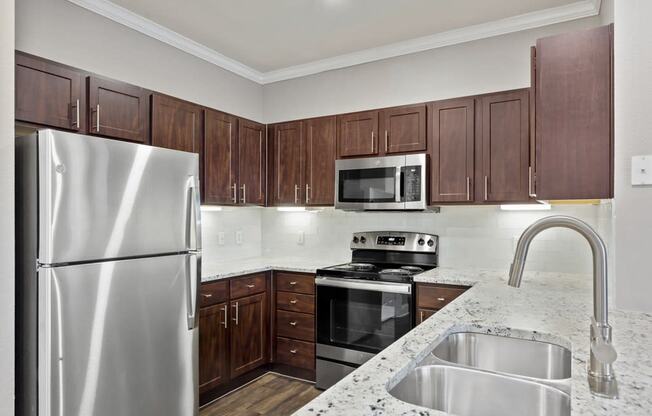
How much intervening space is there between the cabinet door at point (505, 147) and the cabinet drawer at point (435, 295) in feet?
2.30

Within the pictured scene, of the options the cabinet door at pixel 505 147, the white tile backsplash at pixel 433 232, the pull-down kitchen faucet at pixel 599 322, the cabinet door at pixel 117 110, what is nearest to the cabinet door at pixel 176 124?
the cabinet door at pixel 117 110

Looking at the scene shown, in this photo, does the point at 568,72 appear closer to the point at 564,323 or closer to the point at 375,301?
the point at 564,323

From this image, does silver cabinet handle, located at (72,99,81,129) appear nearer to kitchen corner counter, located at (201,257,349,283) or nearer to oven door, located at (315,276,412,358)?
kitchen corner counter, located at (201,257,349,283)

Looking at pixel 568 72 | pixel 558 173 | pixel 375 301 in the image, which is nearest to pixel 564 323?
pixel 558 173

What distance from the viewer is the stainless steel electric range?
9.59ft

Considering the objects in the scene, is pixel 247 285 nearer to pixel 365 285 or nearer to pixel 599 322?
pixel 365 285

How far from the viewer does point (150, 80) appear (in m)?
3.07

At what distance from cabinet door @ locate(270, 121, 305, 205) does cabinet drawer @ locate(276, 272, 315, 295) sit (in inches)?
26.2

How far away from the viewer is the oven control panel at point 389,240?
3.46 metres

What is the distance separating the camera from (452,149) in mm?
3057

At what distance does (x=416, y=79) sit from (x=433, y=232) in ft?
4.10

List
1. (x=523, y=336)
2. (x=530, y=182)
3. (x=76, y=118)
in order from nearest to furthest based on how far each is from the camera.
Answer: (x=523, y=336) < (x=76, y=118) < (x=530, y=182)

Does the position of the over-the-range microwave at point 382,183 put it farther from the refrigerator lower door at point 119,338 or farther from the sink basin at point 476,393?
the sink basin at point 476,393

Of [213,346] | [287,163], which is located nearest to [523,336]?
[213,346]
